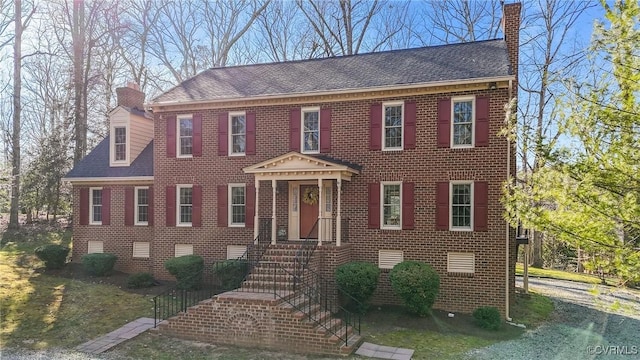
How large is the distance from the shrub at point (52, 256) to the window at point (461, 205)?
45.9ft

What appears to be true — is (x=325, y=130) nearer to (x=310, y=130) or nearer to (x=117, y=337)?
(x=310, y=130)

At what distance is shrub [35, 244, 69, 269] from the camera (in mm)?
16203

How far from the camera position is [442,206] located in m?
13.2

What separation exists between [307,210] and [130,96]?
9.96 m

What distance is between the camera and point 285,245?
44.2 ft

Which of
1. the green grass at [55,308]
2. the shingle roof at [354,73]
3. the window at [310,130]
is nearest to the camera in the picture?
the green grass at [55,308]

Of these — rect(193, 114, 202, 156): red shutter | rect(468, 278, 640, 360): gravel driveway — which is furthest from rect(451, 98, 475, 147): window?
rect(193, 114, 202, 156): red shutter

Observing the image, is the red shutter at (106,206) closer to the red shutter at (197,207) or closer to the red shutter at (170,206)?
the red shutter at (170,206)

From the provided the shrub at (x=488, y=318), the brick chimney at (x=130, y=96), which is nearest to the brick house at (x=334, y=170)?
the shrub at (x=488, y=318)

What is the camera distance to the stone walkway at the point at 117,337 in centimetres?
983

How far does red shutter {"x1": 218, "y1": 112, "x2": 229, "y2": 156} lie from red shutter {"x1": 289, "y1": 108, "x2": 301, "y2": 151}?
7.81 ft

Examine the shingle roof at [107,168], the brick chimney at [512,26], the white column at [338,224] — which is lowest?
the white column at [338,224]

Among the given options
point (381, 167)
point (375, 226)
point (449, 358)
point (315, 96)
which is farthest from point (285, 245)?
point (449, 358)

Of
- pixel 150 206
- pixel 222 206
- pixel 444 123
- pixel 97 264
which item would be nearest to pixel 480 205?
pixel 444 123
